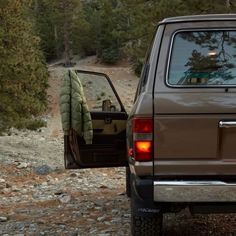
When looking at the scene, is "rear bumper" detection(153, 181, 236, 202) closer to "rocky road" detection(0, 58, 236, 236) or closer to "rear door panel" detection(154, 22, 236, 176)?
Result: "rear door panel" detection(154, 22, 236, 176)

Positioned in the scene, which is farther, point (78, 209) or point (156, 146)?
point (78, 209)

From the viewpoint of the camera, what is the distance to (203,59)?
4.91 m

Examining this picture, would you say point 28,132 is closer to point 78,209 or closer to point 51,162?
point 51,162

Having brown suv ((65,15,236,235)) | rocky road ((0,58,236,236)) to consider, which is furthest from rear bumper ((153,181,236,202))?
rocky road ((0,58,236,236))

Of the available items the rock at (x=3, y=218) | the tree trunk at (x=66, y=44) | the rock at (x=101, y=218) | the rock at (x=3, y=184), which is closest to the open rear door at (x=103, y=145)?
the rock at (x=101, y=218)

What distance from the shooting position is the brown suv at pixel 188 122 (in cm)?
463

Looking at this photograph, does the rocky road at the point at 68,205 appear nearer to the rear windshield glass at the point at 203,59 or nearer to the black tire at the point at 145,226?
the black tire at the point at 145,226

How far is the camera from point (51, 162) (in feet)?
51.2

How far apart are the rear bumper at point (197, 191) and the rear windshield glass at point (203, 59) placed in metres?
0.86

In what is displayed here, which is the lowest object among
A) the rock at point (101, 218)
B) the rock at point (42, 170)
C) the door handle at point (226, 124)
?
the rock at point (42, 170)

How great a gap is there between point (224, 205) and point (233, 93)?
958mm

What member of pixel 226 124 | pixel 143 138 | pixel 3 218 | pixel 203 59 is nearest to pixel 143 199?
pixel 143 138

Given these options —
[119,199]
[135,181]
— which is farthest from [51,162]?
[135,181]

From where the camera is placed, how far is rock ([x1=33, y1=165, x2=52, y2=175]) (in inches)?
527
